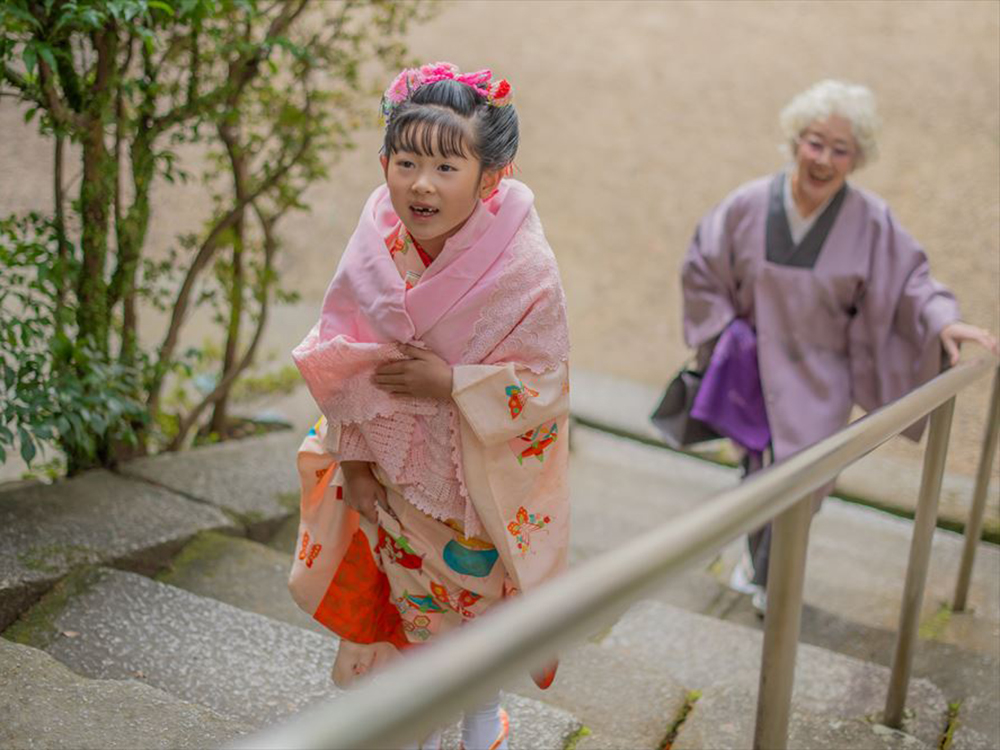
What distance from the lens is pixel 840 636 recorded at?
353 cm

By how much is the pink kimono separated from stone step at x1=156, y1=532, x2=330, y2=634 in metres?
0.78

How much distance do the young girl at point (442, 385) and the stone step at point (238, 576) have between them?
773 millimetres

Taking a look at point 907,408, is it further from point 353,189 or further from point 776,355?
point 353,189

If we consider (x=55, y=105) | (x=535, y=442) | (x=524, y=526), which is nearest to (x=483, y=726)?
(x=524, y=526)

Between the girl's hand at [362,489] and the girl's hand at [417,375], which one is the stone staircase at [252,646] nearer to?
the girl's hand at [362,489]

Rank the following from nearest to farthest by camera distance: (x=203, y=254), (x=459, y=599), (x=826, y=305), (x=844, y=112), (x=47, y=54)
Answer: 1. (x=459, y=599)
2. (x=47, y=54)
3. (x=844, y=112)
4. (x=826, y=305)
5. (x=203, y=254)

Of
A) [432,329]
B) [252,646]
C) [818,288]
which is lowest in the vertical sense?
[252,646]

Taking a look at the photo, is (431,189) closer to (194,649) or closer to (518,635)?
(518,635)

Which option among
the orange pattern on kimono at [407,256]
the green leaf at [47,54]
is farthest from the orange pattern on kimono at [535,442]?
the green leaf at [47,54]

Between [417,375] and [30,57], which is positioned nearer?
[417,375]

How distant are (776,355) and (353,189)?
15.6 ft

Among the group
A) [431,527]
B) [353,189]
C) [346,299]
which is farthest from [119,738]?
[353,189]

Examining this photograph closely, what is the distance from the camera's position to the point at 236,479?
3.33 meters

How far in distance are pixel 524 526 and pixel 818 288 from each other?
1.83 metres
